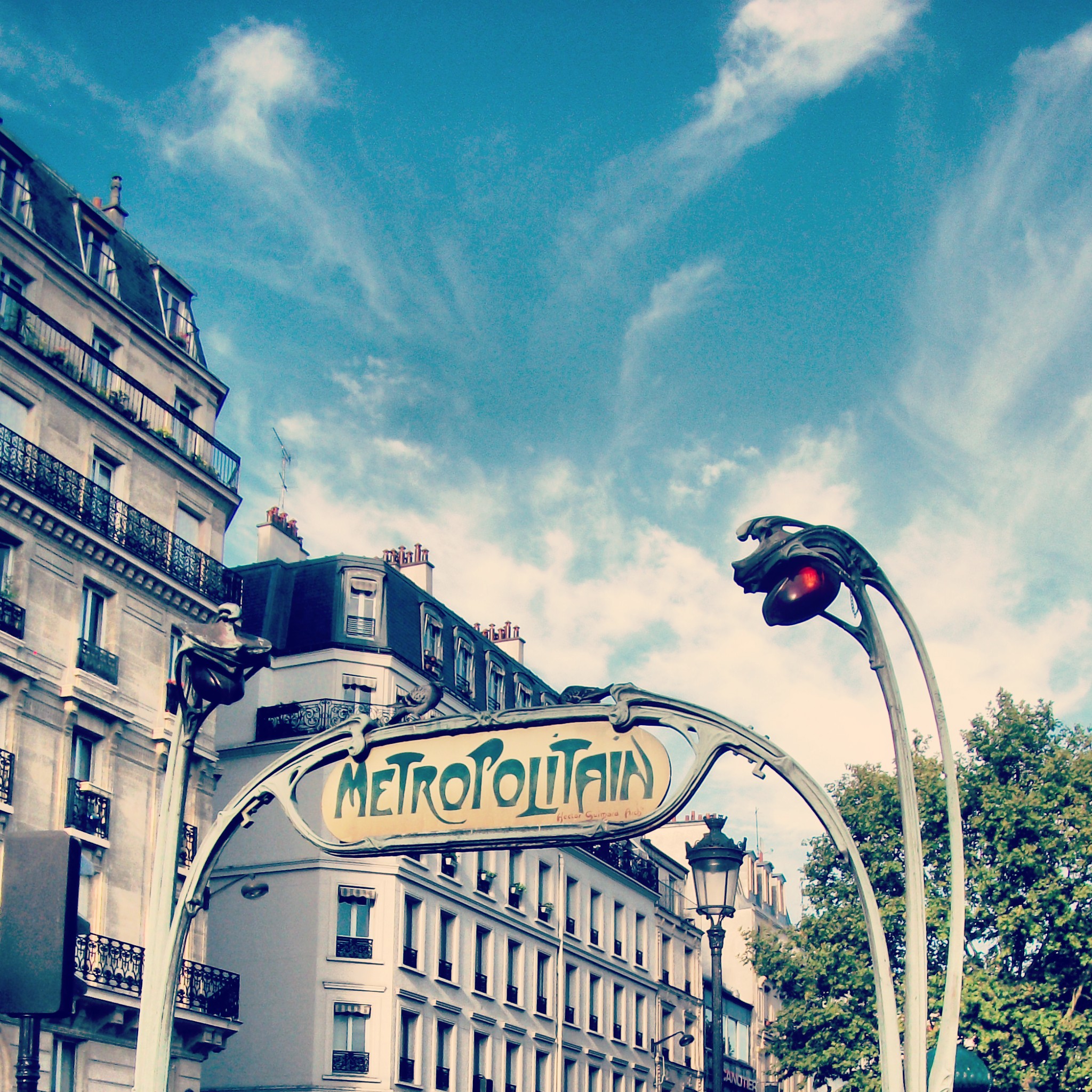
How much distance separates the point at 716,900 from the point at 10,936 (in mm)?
10210

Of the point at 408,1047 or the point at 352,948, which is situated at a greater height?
the point at 352,948

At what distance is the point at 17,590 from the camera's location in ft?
87.9

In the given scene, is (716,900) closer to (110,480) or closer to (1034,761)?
(110,480)

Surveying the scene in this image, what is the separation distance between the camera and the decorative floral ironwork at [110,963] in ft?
87.5

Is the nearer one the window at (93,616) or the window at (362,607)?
the window at (93,616)

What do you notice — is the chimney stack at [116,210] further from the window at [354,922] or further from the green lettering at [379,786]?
the green lettering at [379,786]

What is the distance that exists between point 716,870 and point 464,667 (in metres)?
31.4

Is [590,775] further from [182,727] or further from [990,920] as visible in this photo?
[990,920]

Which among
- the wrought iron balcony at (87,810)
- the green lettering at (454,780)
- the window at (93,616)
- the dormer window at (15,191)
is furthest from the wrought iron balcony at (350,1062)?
the green lettering at (454,780)

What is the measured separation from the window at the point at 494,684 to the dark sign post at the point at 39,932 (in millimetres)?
40652

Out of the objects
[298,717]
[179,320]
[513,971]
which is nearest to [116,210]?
[179,320]

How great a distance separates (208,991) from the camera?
101 ft

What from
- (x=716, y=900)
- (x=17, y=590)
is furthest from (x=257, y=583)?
(x=716, y=900)

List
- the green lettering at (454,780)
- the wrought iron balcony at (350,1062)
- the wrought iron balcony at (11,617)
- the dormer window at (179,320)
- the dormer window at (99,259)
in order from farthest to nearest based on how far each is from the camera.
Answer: the wrought iron balcony at (350,1062)
the dormer window at (179,320)
the dormer window at (99,259)
the wrought iron balcony at (11,617)
the green lettering at (454,780)
